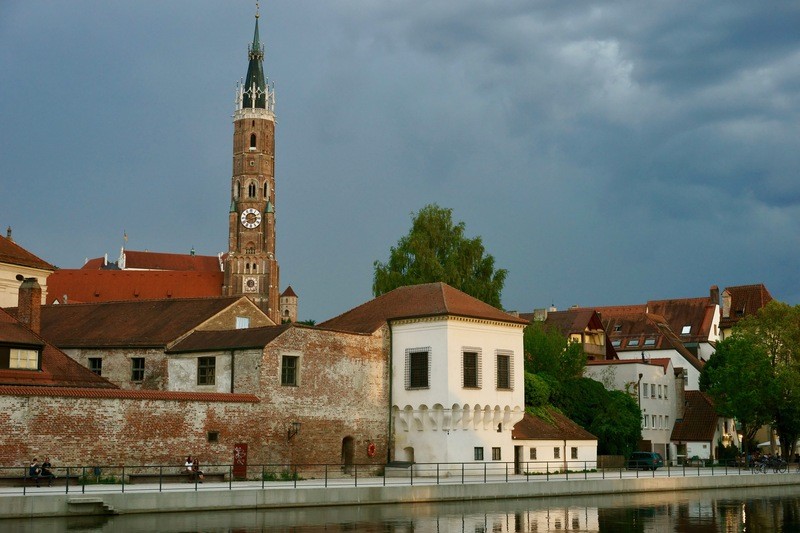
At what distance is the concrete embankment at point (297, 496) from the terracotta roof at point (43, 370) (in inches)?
424

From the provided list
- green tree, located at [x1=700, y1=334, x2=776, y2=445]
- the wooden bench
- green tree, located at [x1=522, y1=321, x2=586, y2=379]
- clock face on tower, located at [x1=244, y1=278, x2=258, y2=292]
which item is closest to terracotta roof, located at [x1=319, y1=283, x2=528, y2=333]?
the wooden bench

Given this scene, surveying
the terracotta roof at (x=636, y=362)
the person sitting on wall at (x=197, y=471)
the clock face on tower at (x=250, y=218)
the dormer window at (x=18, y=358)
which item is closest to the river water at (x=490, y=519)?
the person sitting on wall at (x=197, y=471)

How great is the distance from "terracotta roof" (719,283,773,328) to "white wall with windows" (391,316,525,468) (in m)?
67.3

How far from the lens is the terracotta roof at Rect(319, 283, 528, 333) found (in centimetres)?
5028

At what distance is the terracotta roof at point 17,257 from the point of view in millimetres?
71750

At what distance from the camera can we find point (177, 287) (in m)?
156

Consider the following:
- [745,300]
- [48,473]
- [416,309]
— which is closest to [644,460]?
[416,309]

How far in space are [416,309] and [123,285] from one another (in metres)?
111

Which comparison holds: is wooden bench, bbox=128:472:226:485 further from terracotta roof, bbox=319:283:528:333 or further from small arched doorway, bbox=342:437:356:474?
terracotta roof, bbox=319:283:528:333

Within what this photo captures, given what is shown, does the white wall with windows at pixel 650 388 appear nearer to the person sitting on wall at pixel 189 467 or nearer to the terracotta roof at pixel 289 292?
the person sitting on wall at pixel 189 467

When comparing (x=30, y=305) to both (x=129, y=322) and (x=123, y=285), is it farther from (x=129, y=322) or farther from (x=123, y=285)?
(x=123, y=285)

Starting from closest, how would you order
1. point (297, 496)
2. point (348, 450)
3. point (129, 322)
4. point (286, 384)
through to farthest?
point (297, 496)
point (286, 384)
point (348, 450)
point (129, 322)

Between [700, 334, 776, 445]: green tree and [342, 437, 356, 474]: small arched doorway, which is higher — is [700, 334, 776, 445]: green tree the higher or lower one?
the higher one

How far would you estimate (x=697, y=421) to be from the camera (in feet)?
255
